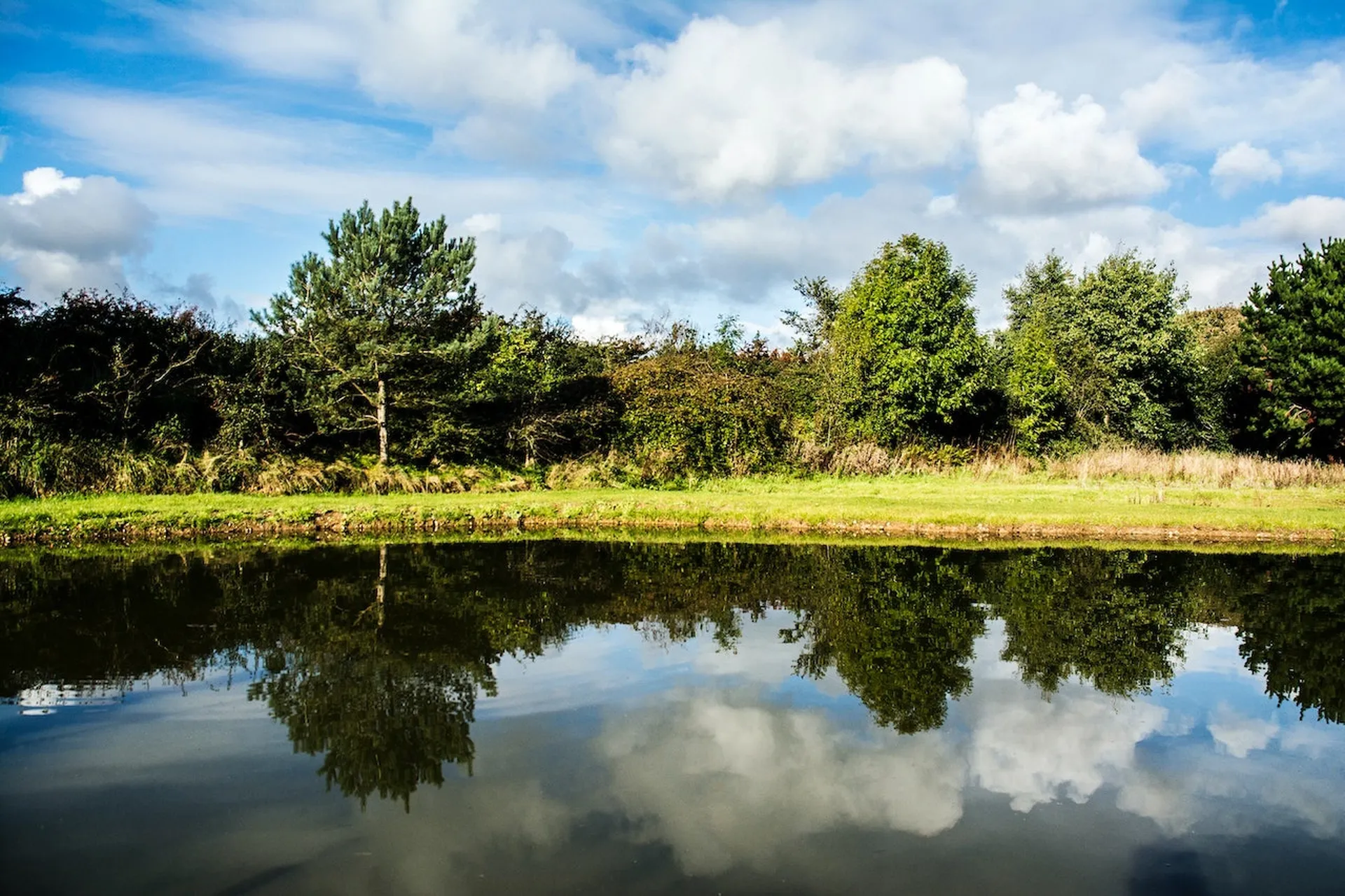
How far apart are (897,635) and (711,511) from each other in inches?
410

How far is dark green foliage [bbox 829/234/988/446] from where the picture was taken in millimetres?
31859

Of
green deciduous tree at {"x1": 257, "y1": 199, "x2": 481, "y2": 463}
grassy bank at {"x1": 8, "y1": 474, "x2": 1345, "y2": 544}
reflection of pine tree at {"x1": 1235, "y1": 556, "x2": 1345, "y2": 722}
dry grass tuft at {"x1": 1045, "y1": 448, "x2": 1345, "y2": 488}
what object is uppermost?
green deciduous tree at {"x1": 257, "y1": 199, "x2": 481, "y2": 463}

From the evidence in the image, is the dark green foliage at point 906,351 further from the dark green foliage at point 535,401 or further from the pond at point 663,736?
the pond at point 663,736

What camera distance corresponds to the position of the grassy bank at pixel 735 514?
19.7 meters

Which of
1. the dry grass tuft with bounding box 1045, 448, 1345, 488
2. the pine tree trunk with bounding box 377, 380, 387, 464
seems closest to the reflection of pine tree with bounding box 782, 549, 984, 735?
the dry grass tuft with bounding box 1045, 448, 1345, 488

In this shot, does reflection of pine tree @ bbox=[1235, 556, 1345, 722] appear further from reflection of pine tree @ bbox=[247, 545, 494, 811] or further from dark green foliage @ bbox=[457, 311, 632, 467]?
dark green foliage @ bbox=[457, 311, 632, 467]

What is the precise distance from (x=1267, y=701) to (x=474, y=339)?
A: 22.5 m

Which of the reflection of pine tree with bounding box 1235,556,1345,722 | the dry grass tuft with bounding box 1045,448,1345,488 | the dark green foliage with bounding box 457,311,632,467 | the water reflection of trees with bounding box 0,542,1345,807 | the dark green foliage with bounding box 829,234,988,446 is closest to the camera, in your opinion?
the water reflection of trees with bounding box 0,542,1345,807

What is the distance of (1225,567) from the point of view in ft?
55.7

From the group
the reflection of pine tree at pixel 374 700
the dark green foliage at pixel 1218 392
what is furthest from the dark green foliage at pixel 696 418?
the dark green foliage at pixel 1218 392

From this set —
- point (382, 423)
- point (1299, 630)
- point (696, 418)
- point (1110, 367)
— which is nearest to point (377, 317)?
point (382, 423)

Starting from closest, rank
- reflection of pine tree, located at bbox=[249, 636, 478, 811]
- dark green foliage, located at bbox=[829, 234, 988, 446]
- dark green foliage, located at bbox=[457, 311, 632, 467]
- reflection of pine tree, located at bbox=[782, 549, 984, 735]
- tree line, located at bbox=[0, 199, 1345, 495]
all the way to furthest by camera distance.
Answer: reflection of pine tree, located at bbox=[249, 636, 478, 811] → reflection of pine tree, located at bbox=[782, 549, 984, 735] → tree line, located at bbox=[0, 199, 1345, 495] → dark green foliage, located at bbox=[457, 311, 632, 467] → dark green foliage, located at bbox=[829, 234, 988, 446]

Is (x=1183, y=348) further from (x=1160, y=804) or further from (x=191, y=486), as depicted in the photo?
(x=191, y=486)

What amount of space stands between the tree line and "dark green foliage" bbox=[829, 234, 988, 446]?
0.30 feet
